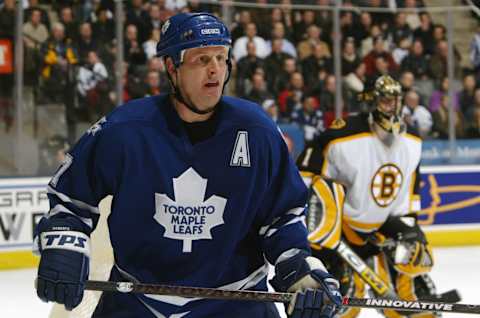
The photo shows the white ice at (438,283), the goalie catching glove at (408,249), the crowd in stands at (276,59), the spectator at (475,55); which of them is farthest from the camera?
the spectator at (475,55)

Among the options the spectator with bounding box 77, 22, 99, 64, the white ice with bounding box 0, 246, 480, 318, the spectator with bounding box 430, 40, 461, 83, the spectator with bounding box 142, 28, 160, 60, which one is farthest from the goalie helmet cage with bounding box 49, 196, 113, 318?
the spectator with bounding box 430, 40, 461, 83

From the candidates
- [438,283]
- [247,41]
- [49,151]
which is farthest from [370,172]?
[247,41]

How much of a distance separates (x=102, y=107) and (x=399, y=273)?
3.06 meters

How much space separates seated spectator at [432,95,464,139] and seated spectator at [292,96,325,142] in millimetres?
903

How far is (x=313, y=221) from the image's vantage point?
3.96 metres

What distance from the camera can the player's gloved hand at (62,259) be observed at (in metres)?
2.09

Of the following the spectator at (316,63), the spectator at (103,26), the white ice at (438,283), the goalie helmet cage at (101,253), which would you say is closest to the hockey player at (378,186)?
the white ice at (438,283)

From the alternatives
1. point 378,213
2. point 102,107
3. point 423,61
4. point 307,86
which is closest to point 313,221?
point 378,213

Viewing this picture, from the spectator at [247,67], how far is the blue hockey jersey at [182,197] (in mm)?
4949

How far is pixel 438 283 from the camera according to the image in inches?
233

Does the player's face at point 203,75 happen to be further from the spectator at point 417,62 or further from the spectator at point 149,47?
the spectator at point 417,62

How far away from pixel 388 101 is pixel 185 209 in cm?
201

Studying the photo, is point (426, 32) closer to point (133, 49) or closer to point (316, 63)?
point (316, 63)

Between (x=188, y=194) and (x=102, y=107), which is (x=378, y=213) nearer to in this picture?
(x=188, y=194)
